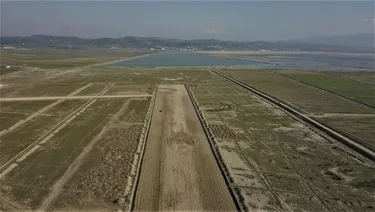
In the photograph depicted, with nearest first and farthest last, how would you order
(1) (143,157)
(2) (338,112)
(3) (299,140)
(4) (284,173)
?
(4) (284,173), (1) (143,157), (3) (299,140), (2) (338,112)

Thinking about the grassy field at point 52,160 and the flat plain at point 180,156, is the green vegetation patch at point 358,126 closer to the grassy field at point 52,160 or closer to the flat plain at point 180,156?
the flat plain at point 180,156

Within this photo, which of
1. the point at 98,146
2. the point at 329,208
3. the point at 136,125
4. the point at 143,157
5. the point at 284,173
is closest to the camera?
the point at 329,208

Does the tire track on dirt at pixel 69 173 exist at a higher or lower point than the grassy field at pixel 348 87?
lower

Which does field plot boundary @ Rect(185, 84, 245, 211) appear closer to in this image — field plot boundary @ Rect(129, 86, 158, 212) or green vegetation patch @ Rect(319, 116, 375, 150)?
field plot boundary @ Rect(129, 86, 158, 212)

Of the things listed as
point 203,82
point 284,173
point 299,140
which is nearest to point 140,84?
point 203,82

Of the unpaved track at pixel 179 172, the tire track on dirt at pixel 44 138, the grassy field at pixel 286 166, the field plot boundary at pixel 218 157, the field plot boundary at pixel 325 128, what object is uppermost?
the field plot boundary at pixel 325 128

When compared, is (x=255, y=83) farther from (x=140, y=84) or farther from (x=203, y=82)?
(x=140, y=84)

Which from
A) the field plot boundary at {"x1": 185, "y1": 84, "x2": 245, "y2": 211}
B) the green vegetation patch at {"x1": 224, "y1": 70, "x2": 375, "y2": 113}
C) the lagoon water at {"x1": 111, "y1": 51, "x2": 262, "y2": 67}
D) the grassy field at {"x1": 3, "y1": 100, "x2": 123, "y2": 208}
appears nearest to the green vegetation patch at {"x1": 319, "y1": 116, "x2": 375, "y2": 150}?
the green vegetation patch at {"x1": 224, "y1": 70, "x2": 375, "y2": 113}

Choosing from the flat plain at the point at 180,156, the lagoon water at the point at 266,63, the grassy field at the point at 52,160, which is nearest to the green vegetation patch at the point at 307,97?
the flat plain at the point at 180,156
